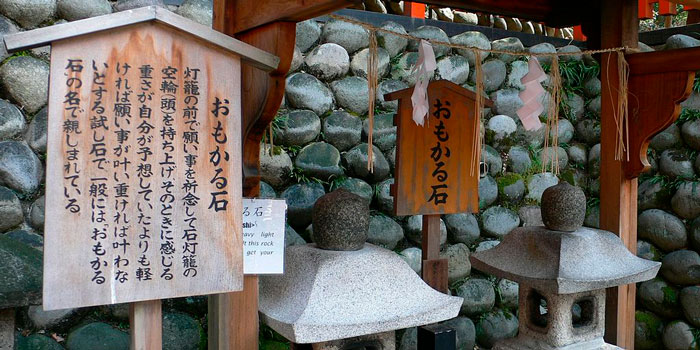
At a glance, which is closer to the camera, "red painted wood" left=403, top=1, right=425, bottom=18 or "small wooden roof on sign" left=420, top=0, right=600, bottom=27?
"small wooden roof on sign" left=420, top=0, right=600, bottom=27

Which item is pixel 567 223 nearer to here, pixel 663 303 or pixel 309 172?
pixel 309 172

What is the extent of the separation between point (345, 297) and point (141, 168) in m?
1.11

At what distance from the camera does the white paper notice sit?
112 inches

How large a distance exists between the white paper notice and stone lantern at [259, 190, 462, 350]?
193mm

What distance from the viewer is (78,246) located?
6.94 feet

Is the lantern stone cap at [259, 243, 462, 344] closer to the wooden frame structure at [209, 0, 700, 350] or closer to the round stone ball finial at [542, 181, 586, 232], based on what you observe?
the round stone ball finial at [542, 181, 586, 232]

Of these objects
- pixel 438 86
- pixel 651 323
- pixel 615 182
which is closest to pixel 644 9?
pixel 615 182

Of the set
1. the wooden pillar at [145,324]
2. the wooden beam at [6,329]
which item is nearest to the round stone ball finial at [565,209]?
the wooden pillar at [145,324]

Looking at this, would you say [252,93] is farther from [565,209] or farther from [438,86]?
[565,209]

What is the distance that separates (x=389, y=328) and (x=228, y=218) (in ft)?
2.99

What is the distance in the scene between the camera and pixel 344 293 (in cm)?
282

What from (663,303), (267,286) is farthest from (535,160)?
(267,286)

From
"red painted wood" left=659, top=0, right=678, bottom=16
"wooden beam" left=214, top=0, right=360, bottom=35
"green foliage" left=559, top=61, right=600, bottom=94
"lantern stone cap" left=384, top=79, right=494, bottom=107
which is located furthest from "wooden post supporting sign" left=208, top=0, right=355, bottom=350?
"red painted wood" left=659, top=0, right=678, bottom=16

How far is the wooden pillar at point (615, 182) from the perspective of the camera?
4.30m
